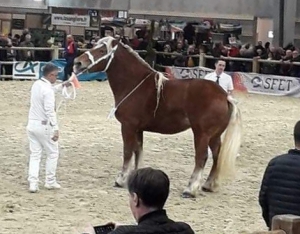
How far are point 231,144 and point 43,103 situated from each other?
2.30 m

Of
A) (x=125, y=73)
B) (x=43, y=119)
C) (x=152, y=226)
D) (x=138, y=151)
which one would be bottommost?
(x=138, y=151)

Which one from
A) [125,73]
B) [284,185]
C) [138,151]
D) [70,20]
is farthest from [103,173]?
[70,20]

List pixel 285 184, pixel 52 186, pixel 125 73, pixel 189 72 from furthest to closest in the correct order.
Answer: pixel 189 72, pixel 125 73, pixel 52 186, pixel 285 184

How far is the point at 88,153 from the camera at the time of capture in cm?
1177

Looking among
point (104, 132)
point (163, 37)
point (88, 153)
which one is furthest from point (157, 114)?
point (163, 37)

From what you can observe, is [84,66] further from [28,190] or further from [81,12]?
[81,12]

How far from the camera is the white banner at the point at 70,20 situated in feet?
99.9

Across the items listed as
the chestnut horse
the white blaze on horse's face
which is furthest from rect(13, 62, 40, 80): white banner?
the white blaze on horse's face

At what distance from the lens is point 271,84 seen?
73.4 ft

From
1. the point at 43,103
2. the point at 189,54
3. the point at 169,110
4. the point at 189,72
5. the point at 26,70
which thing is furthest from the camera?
the point at 189,54

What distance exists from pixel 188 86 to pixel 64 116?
710 cm

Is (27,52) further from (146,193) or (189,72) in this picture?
(146,193)

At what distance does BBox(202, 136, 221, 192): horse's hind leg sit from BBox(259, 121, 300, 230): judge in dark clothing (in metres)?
4.36

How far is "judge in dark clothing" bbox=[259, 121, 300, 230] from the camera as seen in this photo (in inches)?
196
